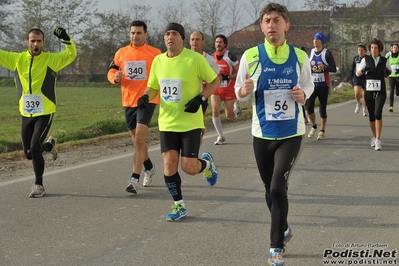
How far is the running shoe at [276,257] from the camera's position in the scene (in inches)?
217

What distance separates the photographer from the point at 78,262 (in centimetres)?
580

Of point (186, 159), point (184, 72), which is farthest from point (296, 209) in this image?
point (184, 72)

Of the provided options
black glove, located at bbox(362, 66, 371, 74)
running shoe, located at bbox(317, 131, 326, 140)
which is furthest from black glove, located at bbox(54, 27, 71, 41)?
running shoe, located at bbox(317, 131, 326, 140)

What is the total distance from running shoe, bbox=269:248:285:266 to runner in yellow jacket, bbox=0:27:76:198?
3916 mm

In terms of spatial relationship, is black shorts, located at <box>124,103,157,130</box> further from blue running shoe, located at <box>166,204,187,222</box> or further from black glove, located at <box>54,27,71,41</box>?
blue running shoe, located at <box>166,204,187,222</box>

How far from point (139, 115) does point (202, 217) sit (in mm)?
1840

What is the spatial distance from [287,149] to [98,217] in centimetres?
249

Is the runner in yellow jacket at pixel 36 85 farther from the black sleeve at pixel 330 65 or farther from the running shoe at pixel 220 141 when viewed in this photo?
the black sleeve at pixel 330 65

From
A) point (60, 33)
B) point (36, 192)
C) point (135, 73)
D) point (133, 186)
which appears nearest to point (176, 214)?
point (133, 186)

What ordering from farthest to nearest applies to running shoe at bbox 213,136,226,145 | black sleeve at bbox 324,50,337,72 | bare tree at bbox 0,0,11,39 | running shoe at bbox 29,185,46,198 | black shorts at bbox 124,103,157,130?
bare tree at bbox 0,0,11,39 → black sleeve at bbox 324,50,337,72 → running shoe at bbox 213,136,226,145 → black shorts at bbox 124,103,157,130 → running shoe at bbox 29,185,46,198

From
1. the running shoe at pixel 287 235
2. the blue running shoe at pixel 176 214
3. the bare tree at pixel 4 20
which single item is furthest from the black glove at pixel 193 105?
the bare tree at pixel 4 20

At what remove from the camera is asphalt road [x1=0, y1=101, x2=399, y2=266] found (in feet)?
19.7

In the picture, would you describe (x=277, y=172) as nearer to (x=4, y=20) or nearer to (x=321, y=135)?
(x=321, y=135)

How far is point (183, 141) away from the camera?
7.34 meters
